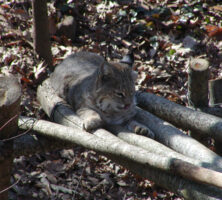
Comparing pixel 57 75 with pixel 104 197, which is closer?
pixel 104 197

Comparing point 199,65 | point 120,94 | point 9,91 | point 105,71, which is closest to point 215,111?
point 199,65

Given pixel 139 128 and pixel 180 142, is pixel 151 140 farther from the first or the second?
pixel 139 128

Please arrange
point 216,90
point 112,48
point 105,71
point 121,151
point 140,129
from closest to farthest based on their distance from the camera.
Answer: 1. point 121,151
2. point 140,129
3. point 105,71
4. point 216,90
5. point 112,48

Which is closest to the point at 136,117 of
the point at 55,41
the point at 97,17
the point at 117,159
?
the point at 117,159

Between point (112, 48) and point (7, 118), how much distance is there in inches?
175

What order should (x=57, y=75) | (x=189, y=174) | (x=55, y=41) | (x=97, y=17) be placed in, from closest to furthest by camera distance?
(x=189, y=174), (x=57, y=75), (x=55, y=41), (x=97, y=17)

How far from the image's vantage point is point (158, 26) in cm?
789

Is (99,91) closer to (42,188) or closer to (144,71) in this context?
(42,188)

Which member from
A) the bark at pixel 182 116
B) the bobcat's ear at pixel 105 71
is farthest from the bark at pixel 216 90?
the bobcat's ear at pixel 105 71

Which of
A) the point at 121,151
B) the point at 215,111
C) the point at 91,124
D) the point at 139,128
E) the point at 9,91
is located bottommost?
the point at 215,111

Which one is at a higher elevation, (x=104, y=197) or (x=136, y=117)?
(x=136, y=117)

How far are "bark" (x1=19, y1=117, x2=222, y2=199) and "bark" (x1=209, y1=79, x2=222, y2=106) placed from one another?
2.05 m

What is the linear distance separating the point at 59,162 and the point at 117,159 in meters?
2.18

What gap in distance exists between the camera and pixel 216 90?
16.1ft
